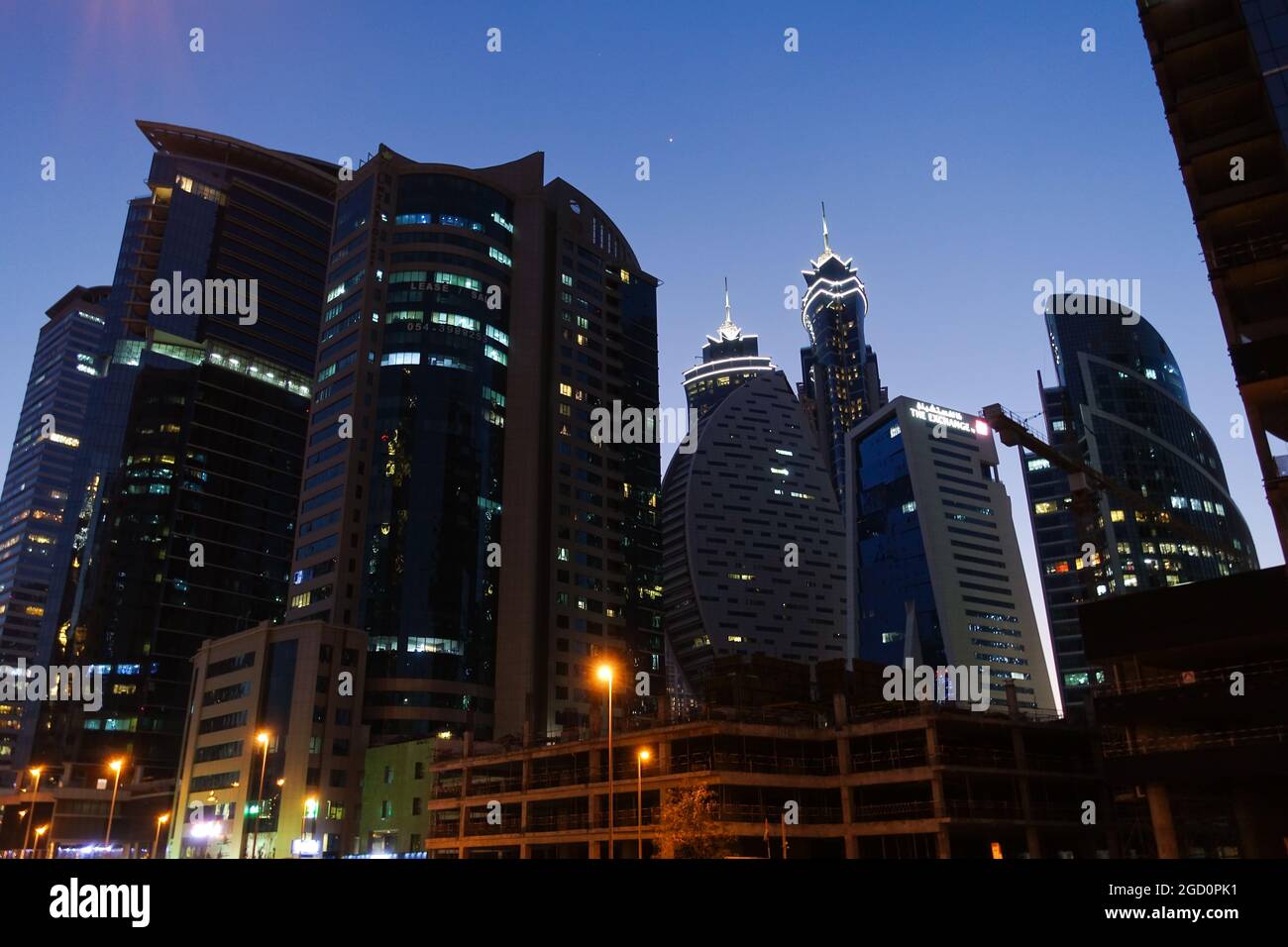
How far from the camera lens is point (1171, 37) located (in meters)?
69.4

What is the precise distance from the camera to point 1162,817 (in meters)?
58.2

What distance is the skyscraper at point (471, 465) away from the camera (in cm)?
13550

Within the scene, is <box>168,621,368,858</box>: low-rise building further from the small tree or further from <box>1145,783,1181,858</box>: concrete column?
<box>1145,783,1181,858</box>: concrete column

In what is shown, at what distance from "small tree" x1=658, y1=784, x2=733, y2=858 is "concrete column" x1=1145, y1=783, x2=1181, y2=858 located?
29481 mm

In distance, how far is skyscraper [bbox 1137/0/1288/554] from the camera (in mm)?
57750

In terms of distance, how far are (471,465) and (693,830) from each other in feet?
292

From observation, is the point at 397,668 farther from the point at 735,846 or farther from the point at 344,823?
the point at 735,846

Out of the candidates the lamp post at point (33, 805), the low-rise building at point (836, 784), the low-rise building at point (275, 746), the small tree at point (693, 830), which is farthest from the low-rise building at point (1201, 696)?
the lamp post at point (33, 805)

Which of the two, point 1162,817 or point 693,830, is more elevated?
point 693,830

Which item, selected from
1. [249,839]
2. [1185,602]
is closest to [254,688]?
[249,839]

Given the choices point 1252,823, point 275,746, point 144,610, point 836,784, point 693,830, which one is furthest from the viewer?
point 144,610

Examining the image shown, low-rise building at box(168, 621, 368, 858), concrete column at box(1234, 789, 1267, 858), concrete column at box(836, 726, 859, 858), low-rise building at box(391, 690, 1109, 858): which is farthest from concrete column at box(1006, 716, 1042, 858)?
low-rise building at box(168, 621, 368, 858)

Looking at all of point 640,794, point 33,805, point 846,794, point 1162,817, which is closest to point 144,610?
point 33,805

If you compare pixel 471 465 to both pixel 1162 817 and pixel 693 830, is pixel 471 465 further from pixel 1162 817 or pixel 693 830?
pixel 1162 817
